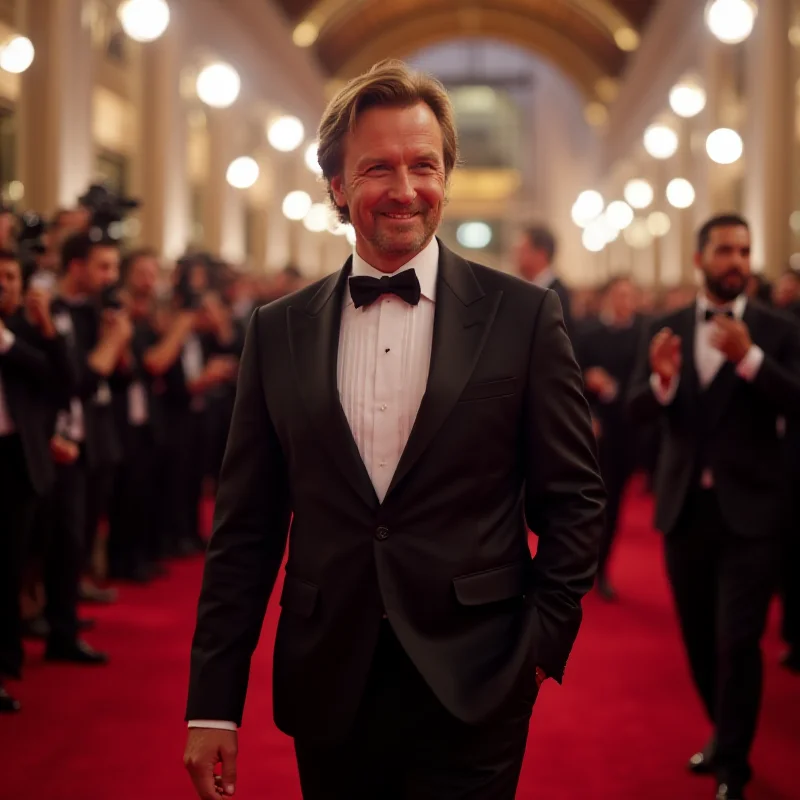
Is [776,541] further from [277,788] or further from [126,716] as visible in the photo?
[126,716]

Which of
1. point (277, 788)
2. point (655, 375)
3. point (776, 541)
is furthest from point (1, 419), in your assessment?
point (776, 541)

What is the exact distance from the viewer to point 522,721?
2484 mm

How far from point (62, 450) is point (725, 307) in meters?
3.54

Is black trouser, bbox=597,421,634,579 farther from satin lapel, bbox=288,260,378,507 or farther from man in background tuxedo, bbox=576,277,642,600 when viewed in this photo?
satin lapel, bbox=288,260,378,507

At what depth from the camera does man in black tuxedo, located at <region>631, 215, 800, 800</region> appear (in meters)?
4.55

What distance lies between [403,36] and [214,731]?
33653 mm

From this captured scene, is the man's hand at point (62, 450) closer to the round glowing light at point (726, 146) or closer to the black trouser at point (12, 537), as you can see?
the black trouser at point (12, 537)

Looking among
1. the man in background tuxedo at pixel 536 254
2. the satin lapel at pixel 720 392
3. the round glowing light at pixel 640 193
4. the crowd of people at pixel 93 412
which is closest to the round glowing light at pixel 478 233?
the round glowing light at pixel 640 193

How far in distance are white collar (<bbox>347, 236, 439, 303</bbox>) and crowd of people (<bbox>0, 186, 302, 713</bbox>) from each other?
3.70 meters

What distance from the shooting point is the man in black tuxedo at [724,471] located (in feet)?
14.9

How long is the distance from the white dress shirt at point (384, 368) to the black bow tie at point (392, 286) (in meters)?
0.04

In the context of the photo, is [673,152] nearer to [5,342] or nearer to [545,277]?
[545,277]

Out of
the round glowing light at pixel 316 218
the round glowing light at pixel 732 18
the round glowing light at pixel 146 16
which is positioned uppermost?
the round glowing light at pixel 732 18

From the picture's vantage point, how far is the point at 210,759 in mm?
2449
